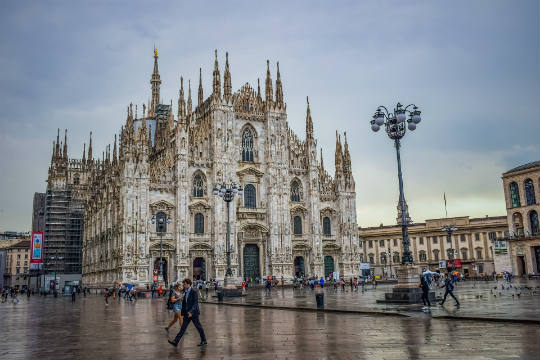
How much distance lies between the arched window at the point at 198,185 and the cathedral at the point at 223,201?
11cm

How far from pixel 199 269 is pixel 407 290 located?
33.5 meters

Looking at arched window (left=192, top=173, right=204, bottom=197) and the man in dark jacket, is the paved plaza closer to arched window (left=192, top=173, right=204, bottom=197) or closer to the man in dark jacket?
the man in dark jacket

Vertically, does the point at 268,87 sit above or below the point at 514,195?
above

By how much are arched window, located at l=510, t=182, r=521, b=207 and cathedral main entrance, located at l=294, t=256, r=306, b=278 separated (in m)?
28.7

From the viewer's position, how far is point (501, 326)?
41.7 feet

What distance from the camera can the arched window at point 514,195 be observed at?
63.5m

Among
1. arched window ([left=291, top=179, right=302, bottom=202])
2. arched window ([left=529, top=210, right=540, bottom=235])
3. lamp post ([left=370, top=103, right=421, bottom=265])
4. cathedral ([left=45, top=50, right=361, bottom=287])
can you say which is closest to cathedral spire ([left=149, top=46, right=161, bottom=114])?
cathedral ([left=45, top=50, right=361, bottom=287])

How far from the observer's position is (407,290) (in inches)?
843

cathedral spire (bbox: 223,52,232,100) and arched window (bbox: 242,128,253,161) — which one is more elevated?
cathedral spire (bbox: 223,52,232,100)

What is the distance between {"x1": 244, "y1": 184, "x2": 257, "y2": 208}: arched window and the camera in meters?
55.4

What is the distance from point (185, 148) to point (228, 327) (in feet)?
124

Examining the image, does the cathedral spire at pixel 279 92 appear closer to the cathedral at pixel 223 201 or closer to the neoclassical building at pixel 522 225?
the cathedral at pixel 223 201

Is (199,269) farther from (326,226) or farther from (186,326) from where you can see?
(186,326)

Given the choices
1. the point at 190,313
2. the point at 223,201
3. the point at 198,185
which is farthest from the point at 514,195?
the point at 190,313
